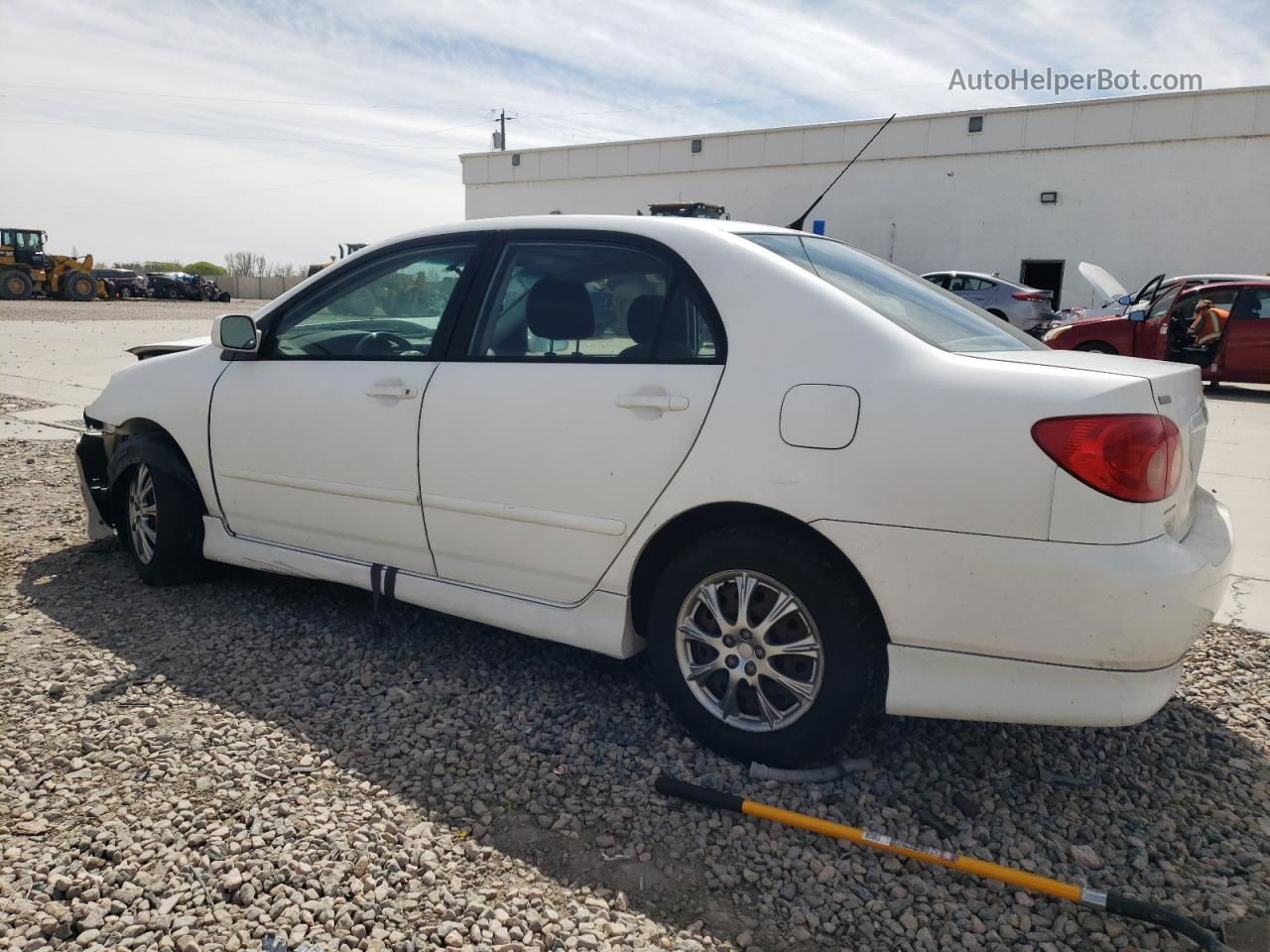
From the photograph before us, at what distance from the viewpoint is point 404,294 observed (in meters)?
3.80

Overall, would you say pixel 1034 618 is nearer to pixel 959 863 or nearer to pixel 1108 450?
pixel 1108 450

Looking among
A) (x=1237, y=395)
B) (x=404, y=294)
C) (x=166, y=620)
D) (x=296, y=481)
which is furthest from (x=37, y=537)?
(x=1237, y=395)

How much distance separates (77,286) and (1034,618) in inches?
1746

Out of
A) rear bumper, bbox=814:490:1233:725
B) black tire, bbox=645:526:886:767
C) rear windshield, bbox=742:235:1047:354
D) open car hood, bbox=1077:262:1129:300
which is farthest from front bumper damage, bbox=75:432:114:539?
open car hood, bbox=1077:262:1129:300

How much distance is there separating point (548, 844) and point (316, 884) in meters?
0.59

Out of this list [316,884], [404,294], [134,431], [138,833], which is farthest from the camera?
[134,431]

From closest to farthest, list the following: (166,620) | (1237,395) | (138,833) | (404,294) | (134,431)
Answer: (138,833) < (404,294) < (166,620) < (134,431) < (1237,395)

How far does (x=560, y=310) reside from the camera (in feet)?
10.9

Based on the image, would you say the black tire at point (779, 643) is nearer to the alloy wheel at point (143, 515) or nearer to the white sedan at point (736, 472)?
the white sedan at point (736, 472)

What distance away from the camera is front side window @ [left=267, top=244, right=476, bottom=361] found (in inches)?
144

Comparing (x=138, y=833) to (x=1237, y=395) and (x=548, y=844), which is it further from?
(x=1237, y=395)

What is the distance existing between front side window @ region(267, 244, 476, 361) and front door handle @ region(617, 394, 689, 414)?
3.06 ft

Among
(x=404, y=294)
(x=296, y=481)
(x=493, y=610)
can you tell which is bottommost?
(x=493, y=610)

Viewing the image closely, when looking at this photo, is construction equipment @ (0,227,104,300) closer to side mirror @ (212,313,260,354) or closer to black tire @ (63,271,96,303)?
black tire @ (63,271,96,303)
